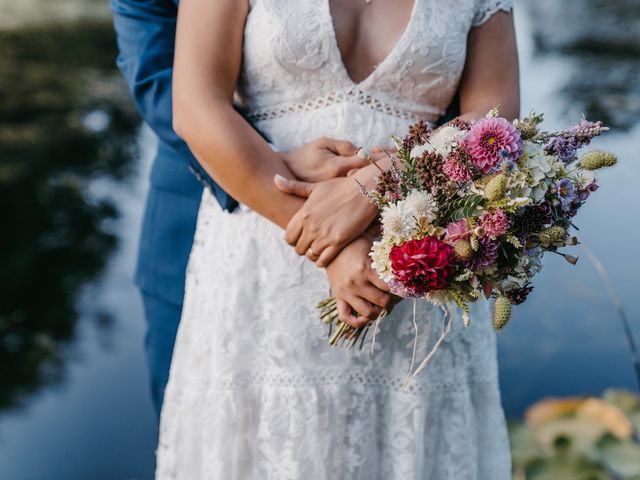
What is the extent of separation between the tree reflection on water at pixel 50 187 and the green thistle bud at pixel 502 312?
2.74 m

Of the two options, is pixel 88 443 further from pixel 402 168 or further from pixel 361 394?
pixel 402 168

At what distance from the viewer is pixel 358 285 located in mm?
1526

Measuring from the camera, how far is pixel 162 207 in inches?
81.3

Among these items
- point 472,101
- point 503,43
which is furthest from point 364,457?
point 503,43

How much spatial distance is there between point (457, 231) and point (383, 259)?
0.14 meters

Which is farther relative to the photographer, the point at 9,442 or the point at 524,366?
the point at 524,366

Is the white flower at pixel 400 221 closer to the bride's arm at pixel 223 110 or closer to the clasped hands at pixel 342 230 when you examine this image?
the clasped hands at pixel 342 230

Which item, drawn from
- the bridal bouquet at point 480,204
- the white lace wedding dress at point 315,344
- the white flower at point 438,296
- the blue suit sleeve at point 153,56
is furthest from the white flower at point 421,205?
the blue suit sleeve at point 153,56

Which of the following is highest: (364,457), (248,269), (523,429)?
(523,429)

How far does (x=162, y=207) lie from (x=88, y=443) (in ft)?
5.15

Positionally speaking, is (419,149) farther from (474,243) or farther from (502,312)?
(502,312)

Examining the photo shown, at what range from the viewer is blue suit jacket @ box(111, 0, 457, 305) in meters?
1.85

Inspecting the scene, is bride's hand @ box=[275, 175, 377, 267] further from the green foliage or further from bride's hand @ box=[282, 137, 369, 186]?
the green foliage

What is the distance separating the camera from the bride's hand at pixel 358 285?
152 centimetres
